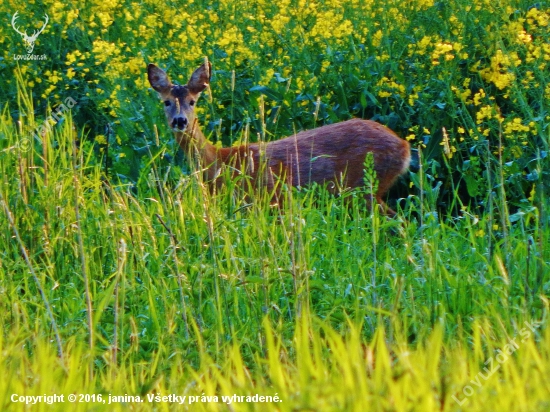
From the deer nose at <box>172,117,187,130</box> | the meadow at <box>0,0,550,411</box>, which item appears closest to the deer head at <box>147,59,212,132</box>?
the deer nose at <box>172,117,187,130</box>

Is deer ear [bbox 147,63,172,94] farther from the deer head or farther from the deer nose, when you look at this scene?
the deer nose

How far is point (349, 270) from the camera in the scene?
4516 millimetres

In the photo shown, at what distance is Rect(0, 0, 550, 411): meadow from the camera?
281 centimetres

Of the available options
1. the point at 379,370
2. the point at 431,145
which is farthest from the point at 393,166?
the point at 379,370

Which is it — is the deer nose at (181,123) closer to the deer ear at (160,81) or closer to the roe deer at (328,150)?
the roe deer at (328,150)

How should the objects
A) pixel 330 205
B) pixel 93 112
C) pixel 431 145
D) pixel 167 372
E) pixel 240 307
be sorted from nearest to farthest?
pixel 167 372 < pixel 240 307 < pixel 330 205 < pixel 431 145 < pixel 93 112

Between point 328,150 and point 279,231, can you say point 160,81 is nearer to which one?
point 328,150

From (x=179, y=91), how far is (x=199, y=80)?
160 millimetres

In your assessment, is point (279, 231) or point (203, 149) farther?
point (203, 149)

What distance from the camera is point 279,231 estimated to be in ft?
17.2

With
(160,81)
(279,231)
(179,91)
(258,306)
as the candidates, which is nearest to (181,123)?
(179,91)

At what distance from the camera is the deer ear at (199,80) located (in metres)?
6.81

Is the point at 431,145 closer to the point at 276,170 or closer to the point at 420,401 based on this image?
the point at 276,170

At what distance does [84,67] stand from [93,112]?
0.48m
